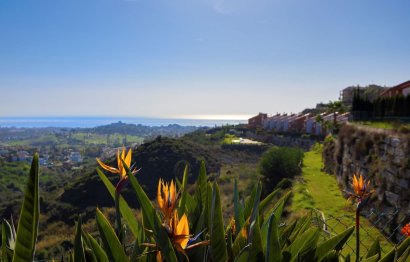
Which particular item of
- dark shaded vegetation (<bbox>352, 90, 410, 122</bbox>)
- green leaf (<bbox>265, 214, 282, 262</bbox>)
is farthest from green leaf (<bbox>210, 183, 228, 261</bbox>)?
dark shaded vegetation (<bbox>352, 90, 410, 122</bbox>)

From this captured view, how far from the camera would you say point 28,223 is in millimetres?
749

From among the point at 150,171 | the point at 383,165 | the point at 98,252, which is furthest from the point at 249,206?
the point at 150,171

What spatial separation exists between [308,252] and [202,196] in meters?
Answer: 0.41

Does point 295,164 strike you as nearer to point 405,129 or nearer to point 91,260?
point 405,129

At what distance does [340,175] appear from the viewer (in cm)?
1327

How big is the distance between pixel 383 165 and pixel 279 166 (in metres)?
7.83

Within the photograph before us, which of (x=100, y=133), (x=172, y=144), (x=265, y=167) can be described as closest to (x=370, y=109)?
(x=265, y=167)

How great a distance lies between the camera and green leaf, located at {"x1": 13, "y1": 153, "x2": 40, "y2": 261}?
73 cm

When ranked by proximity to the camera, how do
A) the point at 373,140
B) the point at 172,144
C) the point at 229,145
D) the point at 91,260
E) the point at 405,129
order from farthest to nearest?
the point at 229,145 < the point at 172,144 < the point at 373,140 < the point at 405,129 < the point at 91,260

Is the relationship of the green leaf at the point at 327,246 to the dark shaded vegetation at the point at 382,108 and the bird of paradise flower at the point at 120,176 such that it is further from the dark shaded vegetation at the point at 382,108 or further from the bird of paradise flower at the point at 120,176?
the dark shaded vegetation at the point at 382,108

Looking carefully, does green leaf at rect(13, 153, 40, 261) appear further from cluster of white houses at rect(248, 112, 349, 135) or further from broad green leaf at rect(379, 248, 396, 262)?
cluster of white houses at rect(248, 112, 349, 135)

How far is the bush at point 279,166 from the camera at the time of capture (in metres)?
16.3

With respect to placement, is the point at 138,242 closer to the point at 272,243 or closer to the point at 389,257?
the point at 272,243

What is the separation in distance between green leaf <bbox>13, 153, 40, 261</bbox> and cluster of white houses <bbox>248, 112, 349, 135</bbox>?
107ft
